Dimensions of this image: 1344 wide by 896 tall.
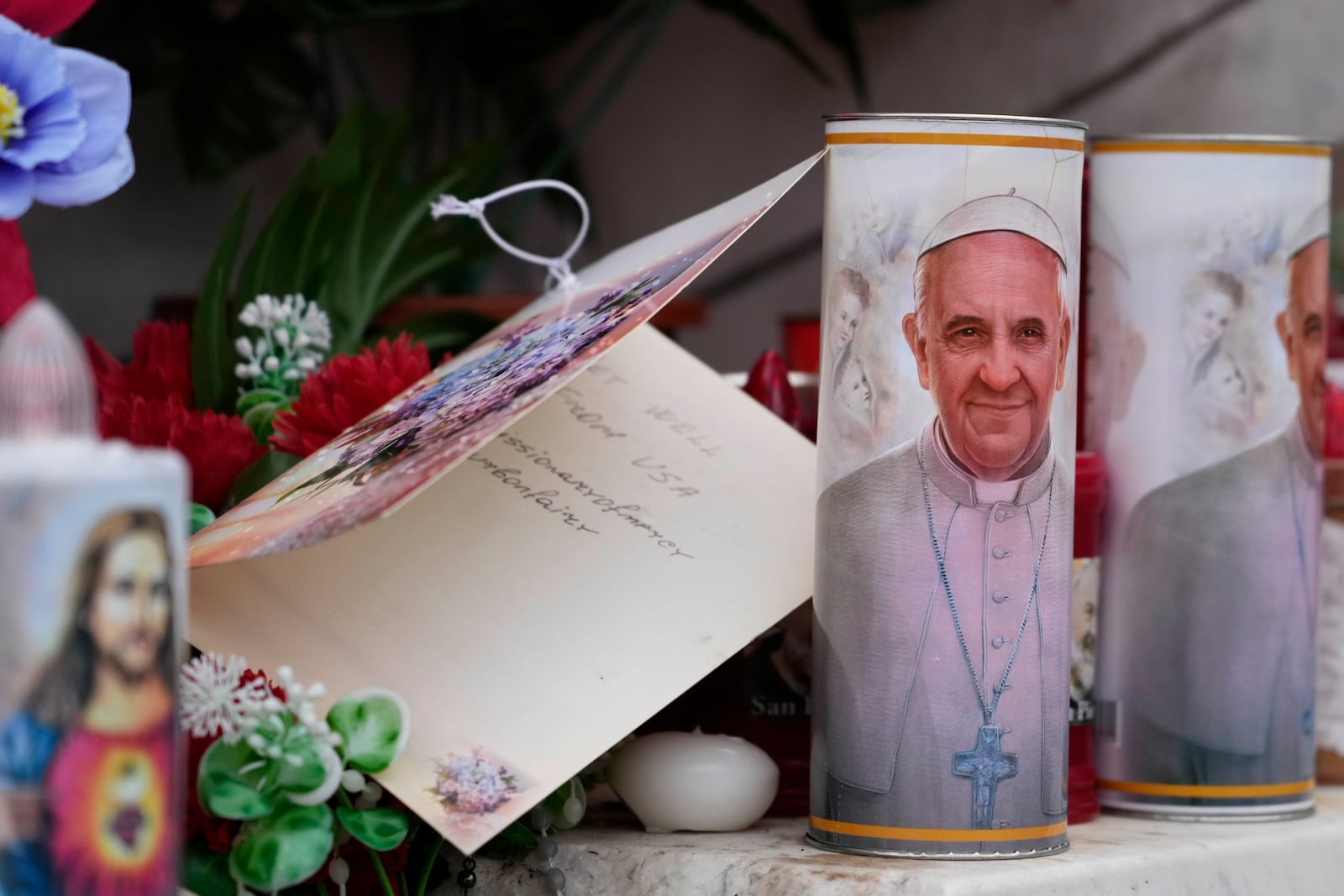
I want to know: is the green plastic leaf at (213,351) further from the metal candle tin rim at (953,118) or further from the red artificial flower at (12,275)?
the metal candle tin rim at (953,118)

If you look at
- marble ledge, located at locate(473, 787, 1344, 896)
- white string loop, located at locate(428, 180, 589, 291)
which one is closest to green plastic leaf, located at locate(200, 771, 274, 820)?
marble ledge, located at locate(473, 787, 1344, 896)

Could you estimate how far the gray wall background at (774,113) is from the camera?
1.12 m

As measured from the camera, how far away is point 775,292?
1.36 m

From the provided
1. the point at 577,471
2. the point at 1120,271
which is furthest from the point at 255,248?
the point at 1120,271

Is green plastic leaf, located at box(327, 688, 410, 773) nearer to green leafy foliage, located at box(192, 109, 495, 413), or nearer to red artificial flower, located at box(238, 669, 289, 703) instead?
red artificial flower, located at box(238, 669, 289, 703)

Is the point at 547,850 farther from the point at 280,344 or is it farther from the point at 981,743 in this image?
the point at 280,344

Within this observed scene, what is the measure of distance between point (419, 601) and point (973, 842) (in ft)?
0.54

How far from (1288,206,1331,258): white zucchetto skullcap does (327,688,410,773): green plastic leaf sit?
308 mm

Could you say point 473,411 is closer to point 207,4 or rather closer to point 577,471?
point 577,471

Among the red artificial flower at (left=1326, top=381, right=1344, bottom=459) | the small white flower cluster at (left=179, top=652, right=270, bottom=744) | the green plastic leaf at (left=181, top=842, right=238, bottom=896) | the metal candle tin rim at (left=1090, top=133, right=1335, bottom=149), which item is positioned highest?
the metal candle tin rim at (left=1090, top=133, right=1335, bottom=149)

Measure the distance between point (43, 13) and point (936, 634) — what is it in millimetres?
297

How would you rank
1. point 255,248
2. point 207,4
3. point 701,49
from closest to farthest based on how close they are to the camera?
point 255,248 < point 207,4 < point 701,49

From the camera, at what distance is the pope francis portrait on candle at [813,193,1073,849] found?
41 cm

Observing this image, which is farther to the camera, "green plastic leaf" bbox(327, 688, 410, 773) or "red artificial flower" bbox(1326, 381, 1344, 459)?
"red artificial flower" bbox(1326, 381, 1344, 459)
